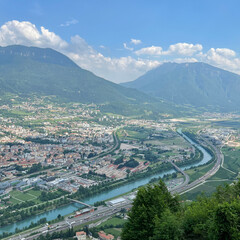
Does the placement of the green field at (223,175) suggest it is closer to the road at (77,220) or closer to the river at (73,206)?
the river at (73,206)

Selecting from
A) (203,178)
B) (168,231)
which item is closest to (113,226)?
(168,231)

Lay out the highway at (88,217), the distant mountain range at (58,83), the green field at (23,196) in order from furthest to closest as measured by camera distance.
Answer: the distant mountain range at (58,83) → the green field at (23,196) → the highway at (88,217)

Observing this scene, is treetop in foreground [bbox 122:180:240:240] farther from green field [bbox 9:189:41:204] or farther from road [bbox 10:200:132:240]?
green field [bbox 9:189:41:204]

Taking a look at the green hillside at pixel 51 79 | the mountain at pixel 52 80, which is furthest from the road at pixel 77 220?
the green hillside at pixel 51 79

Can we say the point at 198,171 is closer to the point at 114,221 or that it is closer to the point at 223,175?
the point at 223,175

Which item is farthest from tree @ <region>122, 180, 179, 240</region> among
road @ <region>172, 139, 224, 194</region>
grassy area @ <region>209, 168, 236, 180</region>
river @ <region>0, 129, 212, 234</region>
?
grassy area @ <region>209, 168, 236, 180</region>
